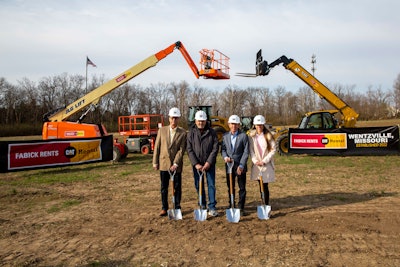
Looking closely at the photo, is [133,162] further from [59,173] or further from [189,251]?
[189,251]

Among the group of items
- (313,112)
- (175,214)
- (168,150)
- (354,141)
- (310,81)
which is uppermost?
(310,81)

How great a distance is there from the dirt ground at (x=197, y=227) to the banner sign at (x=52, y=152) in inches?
59.1

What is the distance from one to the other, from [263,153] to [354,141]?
32.6ft

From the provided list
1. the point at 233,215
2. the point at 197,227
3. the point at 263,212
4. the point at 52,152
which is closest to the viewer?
the point at 197,227

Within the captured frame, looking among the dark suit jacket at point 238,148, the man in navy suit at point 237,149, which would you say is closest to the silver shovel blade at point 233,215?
the man in navy suit at point 237,149

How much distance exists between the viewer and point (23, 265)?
4.11 metres

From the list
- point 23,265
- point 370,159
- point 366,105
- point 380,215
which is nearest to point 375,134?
point 370,159

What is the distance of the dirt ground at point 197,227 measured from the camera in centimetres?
425

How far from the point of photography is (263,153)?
611 centimetres

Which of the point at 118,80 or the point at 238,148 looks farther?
the point at 118,80

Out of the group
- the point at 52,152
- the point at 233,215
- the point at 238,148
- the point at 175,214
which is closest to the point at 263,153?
the point at 238,148

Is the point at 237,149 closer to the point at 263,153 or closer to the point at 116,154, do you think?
the point at 263,153

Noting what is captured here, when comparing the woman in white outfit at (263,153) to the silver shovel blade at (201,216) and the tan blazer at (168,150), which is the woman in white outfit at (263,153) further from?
the tan blazer at (168,150)

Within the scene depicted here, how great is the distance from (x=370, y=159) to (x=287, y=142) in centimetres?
363
